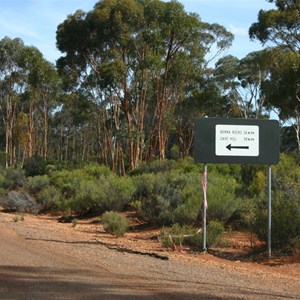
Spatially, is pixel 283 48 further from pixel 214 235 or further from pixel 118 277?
pixel 118 277

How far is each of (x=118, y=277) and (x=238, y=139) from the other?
454 centimetres

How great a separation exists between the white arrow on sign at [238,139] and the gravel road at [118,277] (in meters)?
2.44

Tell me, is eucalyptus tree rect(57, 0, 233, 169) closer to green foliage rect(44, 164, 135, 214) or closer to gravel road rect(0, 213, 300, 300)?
green foliage rect(44, 164, 135, 214)

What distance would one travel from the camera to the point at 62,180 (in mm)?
32719

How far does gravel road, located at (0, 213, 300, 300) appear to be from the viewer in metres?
8.16

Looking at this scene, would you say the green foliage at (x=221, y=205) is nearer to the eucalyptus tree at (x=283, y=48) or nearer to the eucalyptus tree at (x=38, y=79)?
the eucalyptus tree at (x=283, y=48)

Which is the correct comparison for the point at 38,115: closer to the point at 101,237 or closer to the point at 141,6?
the point at 141,6

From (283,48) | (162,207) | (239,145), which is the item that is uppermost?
(283,48)

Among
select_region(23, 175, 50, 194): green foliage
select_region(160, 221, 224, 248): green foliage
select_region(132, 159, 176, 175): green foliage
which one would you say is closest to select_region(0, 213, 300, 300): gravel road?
select_region(160, 221, 224, 248): green foliage

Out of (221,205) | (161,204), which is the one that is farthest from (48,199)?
(221,205)

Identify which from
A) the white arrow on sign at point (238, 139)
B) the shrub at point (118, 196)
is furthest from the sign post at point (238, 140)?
the shrub at point (118, 196)

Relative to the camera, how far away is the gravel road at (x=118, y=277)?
26.8 feet

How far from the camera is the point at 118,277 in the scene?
9.38 m

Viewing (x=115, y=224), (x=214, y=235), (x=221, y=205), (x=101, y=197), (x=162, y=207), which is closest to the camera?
(x=214, y=235)
